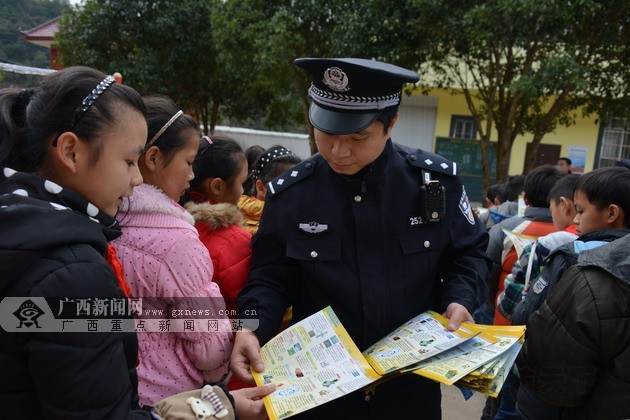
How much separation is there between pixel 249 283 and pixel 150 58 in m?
10.9

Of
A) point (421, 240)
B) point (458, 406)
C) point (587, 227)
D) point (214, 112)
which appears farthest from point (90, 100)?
point (214, 112)

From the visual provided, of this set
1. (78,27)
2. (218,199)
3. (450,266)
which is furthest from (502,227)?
(78,27)

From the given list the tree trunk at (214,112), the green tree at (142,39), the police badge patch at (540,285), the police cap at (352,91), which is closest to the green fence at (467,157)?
the tree trunk at (214,112)

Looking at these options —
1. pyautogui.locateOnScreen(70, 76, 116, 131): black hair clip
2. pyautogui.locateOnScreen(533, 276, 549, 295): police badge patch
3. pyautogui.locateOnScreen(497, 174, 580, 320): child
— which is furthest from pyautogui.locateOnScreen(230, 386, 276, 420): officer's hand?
pyautogui.locateOnScreen(497, 174, 580, 320): child

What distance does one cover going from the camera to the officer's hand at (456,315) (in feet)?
5.01

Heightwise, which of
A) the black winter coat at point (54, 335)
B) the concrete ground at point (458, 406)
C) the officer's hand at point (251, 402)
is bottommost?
the concrete ground at point (458, 406)

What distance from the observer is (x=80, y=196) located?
3.49 ft

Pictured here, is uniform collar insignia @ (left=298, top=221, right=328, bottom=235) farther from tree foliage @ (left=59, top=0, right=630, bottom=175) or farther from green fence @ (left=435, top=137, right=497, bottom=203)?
green fence @ (left=435, top=137, right=497, bottom=203)

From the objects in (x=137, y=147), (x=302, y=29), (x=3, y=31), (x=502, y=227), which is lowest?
(x=502, y=227)

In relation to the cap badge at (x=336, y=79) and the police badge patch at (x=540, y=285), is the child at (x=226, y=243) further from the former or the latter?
the police badge patch at (x=540, y=285)

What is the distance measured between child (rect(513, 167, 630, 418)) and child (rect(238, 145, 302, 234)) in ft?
3.84

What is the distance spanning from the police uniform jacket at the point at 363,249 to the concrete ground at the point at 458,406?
198 centimetres

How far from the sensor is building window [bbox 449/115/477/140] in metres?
15.6

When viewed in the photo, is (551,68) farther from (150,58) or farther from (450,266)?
(150,58)
